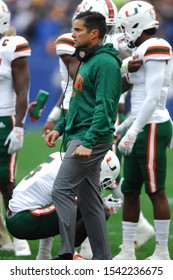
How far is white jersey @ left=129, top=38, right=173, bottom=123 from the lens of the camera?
6523 mm

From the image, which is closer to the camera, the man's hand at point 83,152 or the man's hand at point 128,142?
the man's hand at point 83,152

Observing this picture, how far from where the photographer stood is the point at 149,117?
656 centimetres

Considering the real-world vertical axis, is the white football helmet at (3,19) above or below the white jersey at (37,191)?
above

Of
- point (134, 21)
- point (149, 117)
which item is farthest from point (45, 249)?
point (134, 21)

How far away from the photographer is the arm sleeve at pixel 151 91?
6.52 metres

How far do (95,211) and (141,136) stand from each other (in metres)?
1.02

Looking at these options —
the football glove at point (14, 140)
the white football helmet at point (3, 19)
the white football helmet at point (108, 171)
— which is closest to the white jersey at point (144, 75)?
the white football helmet at point (108, 171)

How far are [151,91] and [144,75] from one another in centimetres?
20

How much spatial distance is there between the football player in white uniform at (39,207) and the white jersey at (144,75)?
22.2 inches

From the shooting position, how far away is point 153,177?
6723 millimetres

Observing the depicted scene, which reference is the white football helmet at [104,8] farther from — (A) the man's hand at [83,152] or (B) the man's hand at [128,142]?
(A) the man's hand at [83,152]

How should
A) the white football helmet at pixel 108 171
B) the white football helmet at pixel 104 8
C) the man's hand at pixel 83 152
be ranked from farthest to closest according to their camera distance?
the white football helmet at pixel 104 8, the white football helmet at pixel 108 171, the man's hand at pixel 83 152

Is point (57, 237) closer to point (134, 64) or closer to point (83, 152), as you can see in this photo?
point (134, 64)
